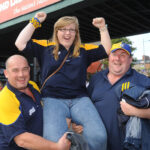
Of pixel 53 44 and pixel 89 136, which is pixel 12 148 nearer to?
pixel 89 136

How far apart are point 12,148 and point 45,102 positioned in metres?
0.68

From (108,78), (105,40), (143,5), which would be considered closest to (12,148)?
(108,78)

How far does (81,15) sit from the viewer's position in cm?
690

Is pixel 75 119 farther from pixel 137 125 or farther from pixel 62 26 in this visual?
pixel 62 26

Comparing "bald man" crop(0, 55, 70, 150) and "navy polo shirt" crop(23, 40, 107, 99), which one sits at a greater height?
"navy polo shirt" crop(23, 40, 107, 99)

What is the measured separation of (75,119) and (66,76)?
1.91ft

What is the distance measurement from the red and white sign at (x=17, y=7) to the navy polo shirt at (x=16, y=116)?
3.78m

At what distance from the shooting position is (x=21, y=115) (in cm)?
222

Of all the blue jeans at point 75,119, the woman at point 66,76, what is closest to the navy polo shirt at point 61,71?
the woman at point 66,76

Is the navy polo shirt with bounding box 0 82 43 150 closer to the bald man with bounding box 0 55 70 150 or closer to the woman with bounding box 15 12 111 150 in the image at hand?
the bald man with bounding box 0 55 70 150

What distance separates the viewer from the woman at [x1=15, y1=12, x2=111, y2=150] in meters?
2.36

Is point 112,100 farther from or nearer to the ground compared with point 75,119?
farther from the ground

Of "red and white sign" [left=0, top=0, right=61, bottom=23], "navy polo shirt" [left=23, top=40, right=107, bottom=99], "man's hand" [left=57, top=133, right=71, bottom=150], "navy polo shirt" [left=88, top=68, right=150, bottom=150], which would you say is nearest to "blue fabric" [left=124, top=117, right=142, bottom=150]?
"navy polo shirt" [left=88, top=68, right=150, bottom=150]

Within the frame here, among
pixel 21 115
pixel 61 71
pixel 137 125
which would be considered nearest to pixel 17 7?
pixel 61 71
